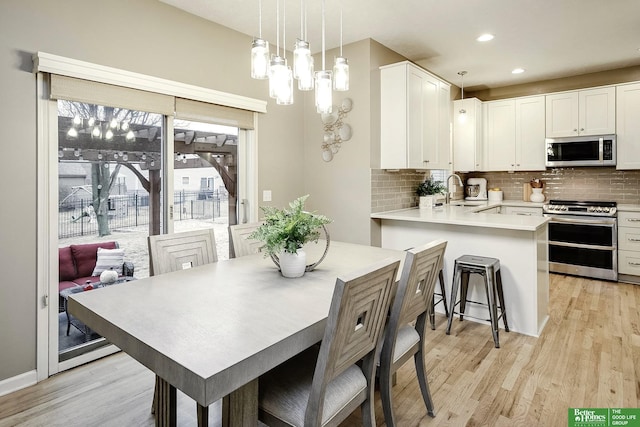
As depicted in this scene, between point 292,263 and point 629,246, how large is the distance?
15.2ft

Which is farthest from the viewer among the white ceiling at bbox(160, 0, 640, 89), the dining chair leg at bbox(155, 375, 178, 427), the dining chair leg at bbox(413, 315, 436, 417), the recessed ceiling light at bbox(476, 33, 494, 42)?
the recessed ceiling light at bbox(476, 33, 494, 42)

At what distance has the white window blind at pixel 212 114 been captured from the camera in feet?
10.2

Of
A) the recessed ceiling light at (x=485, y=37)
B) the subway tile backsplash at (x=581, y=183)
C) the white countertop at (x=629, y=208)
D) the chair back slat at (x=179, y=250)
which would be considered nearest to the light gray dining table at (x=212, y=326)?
the chair back slat at (x=179, y=250)

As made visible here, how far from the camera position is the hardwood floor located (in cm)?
204

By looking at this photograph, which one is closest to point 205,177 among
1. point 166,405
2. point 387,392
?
point 166,405

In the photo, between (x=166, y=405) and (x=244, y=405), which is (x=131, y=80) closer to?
(x=166, y=405)

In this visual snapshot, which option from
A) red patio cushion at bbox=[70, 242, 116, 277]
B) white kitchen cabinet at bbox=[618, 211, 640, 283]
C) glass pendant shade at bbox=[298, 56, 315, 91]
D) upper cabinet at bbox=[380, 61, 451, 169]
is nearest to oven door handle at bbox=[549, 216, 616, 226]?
white kitchen cabinet at bbox=[618, 211, 640, 283]

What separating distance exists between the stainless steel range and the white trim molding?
4.14 meters

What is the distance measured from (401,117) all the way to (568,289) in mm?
2822

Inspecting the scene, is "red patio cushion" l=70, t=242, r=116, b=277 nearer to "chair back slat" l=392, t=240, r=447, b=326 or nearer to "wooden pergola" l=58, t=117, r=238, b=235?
"wooden pergola" l=58, t=117, r=238, b=235

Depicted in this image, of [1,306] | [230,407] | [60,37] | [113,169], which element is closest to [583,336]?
[230,407]

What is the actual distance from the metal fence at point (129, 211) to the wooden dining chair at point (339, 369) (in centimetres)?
194

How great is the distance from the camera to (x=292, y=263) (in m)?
1.93

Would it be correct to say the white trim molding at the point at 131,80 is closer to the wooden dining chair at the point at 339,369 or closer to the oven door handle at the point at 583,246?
the wooden dining chair at the point at 339,369
